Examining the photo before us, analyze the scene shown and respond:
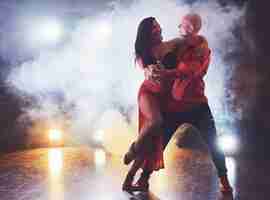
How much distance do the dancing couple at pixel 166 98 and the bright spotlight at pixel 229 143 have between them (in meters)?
2.59

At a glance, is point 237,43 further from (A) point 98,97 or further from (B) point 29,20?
(B) point 29,20

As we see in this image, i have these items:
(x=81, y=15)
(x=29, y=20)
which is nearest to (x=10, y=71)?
(x=29, y=20)

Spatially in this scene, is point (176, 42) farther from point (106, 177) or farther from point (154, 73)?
point (106, 177)

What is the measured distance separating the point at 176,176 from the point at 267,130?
3.42 metres

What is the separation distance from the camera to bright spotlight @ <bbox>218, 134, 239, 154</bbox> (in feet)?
26.5

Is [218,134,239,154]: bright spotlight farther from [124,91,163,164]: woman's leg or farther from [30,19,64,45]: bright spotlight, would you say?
[30,19,64,45]: bright spotlight

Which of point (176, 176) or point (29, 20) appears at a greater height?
point (29, 20)

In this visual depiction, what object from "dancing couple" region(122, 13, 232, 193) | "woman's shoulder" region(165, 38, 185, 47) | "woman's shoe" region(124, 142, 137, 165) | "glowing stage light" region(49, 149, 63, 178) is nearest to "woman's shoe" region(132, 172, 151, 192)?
"dancing couple" region(122, 13, 232, 193)

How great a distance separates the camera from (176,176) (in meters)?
6.12

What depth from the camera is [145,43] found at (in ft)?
18.5

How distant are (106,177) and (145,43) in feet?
6.82

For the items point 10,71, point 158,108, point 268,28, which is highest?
point 268,28

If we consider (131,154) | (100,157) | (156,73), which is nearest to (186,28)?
(156,73)

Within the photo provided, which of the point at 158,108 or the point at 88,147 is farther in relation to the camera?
the point at 88,147
